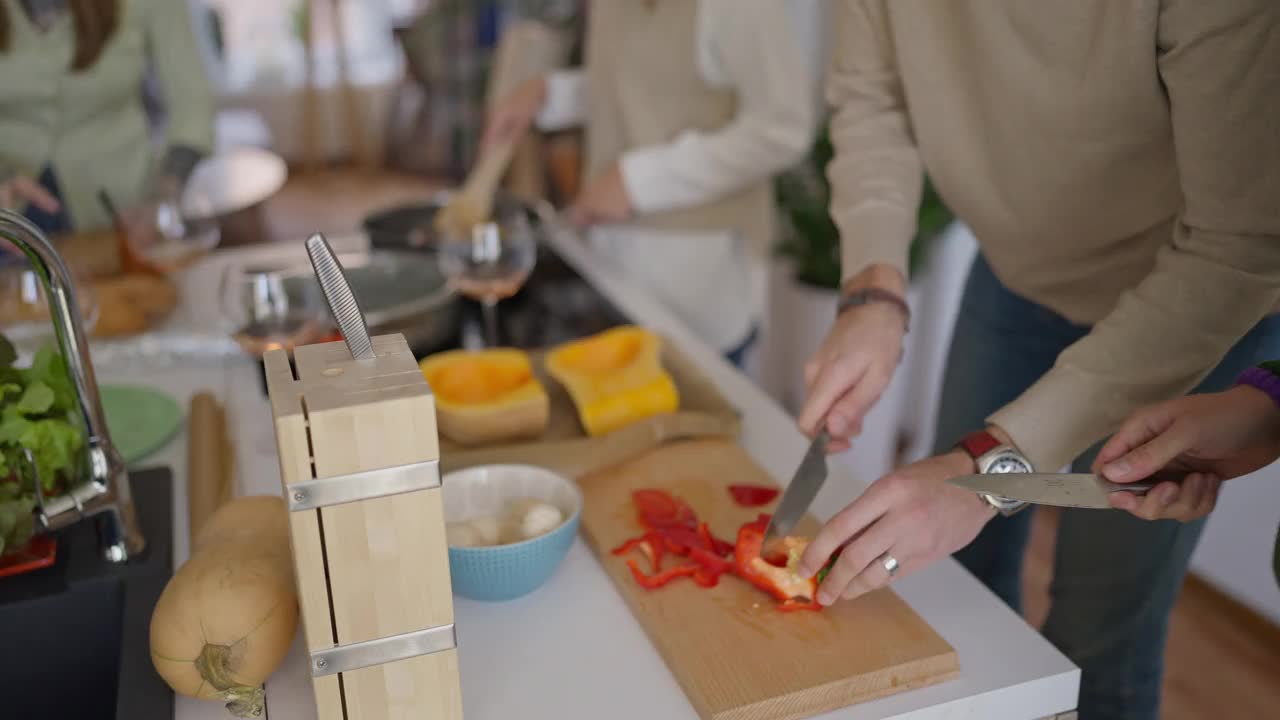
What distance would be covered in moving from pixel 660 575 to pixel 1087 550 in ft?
1.81

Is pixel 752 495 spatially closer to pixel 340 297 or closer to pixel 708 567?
pixel 708 567

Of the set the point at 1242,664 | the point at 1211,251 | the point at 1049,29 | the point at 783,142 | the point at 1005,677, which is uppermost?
the point at 1049,29

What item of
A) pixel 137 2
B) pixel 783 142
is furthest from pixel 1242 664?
pixel 137 2

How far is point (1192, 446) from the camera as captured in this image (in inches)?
31.5

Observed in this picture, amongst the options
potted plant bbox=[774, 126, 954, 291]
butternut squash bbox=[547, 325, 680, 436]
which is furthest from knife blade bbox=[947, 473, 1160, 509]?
potted plant bbox=[774, 126, 954, 291]

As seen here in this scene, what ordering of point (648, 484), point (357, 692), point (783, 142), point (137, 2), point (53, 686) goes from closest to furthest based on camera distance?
1. point (357, 692)
2. point (53, 686)
3. point (648, 484)
4. point (783, 142)
5. point (137, 2)

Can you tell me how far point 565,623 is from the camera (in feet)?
3.06

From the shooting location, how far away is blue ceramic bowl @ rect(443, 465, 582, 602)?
92 cm

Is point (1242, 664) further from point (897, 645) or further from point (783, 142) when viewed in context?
point (897, 645)

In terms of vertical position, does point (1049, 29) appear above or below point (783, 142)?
above

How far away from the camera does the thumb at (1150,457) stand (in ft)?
2.62

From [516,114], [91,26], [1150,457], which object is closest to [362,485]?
[1150,457]

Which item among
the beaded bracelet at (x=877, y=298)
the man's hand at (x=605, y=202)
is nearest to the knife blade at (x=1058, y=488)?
the beaded bracelet at (x=877, y=298)

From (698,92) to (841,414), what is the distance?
93 cm
